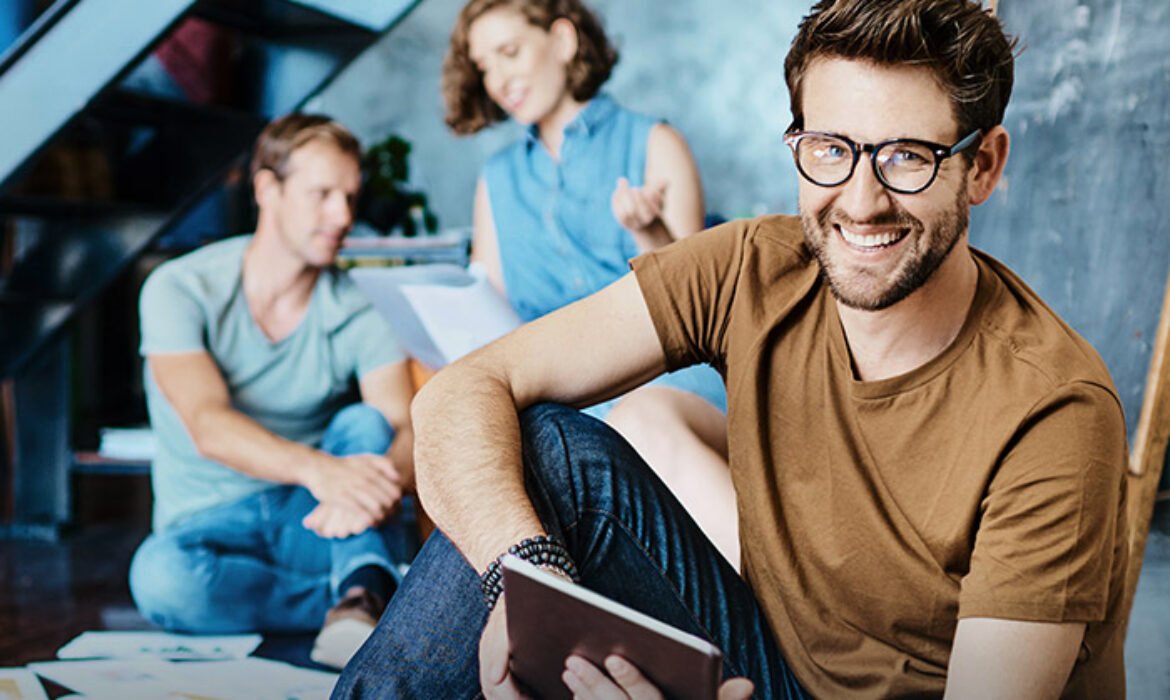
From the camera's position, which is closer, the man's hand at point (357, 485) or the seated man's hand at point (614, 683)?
the seated man's hand at point (614, 683)

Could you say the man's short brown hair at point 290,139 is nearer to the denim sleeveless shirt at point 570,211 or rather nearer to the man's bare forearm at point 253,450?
the denim sleeveless shirt at point 570,211

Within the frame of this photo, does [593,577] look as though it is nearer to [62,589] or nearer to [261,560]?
[261,560]

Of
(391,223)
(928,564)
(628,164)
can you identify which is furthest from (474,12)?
(928,564)

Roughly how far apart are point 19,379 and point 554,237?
1.42 meters

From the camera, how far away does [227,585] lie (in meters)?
2.27

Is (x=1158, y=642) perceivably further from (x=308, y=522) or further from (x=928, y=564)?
(x=308, y=522)

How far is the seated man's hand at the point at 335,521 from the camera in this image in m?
2.18

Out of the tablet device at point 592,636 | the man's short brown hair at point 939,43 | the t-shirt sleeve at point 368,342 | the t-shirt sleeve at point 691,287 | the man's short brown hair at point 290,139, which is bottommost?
the tablet device at point 592,636

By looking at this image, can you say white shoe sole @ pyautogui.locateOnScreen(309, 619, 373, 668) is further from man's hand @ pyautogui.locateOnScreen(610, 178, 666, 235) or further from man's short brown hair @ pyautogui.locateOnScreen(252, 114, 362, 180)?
man's short brown hair @ pyautogui.locateOnScreen(252, 114, 362, 180)

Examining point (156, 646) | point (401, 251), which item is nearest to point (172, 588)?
point (156, 646)

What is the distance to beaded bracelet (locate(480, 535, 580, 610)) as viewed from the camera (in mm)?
1152

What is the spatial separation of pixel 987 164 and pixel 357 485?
133 cm

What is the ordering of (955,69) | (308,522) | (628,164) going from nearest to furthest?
(955,69), (308,522), (628,164)

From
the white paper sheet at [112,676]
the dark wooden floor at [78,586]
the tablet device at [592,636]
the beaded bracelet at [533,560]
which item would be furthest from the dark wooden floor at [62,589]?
the tablet device at [592,636]
